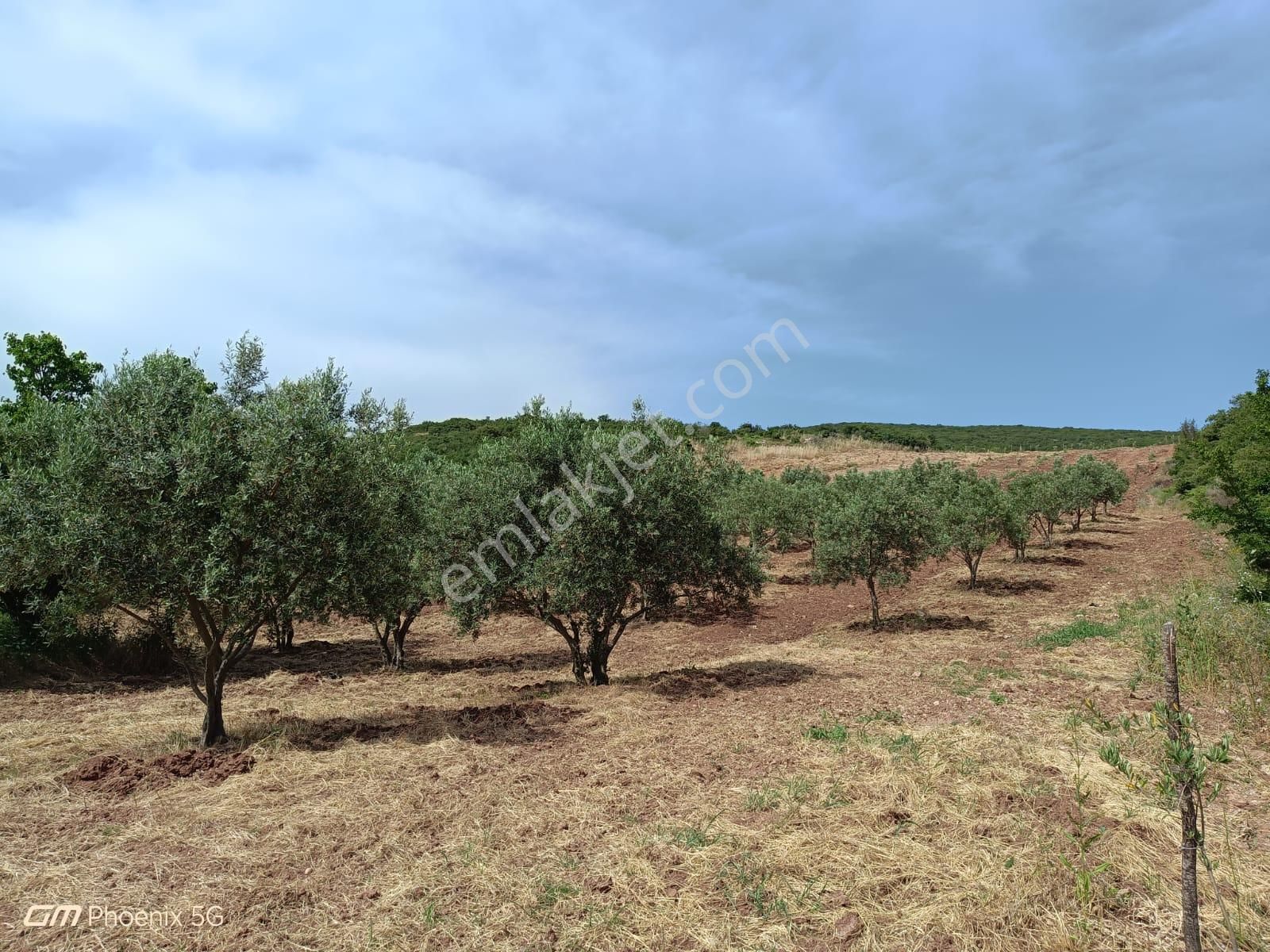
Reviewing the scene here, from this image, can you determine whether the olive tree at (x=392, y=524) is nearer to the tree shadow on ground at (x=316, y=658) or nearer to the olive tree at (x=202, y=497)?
the olive tree at (x=202, y=497)

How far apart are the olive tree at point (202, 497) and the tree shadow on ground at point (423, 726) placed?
2.14 meters

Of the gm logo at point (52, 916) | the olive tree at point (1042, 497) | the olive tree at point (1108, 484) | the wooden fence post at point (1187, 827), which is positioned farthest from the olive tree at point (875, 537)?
the olive tree at point (1108, 484)

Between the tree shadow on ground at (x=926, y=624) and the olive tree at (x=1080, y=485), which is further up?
the olive tree at (x=1080, y=485)

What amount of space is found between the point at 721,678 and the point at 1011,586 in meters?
16.9

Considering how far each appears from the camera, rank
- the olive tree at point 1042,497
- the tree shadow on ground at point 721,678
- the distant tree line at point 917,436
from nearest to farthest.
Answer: the tree shadow on ground at point 721,678 < the olive tree at point 1042,497 < the distant tree line at point 917,436

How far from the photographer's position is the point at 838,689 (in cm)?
1310

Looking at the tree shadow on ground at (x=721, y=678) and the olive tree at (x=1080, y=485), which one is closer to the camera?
the tree shadow on ground at (x=721, y=678)

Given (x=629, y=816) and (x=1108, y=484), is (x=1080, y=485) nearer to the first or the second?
(x=1108, y=484)

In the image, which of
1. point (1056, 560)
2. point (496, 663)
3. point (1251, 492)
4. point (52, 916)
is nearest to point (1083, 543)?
point (1056, 560)

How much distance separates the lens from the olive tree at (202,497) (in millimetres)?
9344

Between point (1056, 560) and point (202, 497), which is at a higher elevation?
point (202, 497)

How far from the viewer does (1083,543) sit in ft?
113

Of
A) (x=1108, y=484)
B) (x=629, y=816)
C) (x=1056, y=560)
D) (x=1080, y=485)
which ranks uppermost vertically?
(x=1108, y=484)

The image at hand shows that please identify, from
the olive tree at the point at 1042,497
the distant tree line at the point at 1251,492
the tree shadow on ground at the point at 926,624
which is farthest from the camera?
the olive tree at the point at 1042,497
